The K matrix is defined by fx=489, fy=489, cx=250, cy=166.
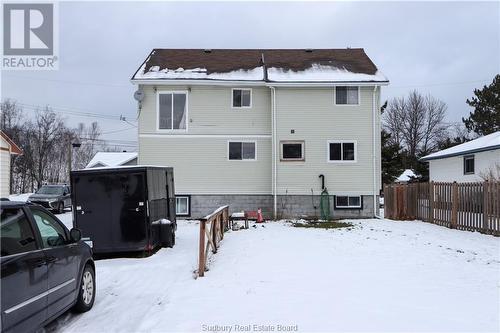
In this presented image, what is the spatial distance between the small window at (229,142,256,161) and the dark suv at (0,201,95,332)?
15728 millimetres

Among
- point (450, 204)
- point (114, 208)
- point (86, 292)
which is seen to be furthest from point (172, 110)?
point (86, 292)

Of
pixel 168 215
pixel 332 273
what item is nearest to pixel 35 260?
pixel 332 273

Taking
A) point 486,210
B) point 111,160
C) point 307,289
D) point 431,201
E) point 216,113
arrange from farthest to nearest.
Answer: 1. point 111,160
2. point 216,113
3. point 431,201
4. point 486,210
5. point 307,289

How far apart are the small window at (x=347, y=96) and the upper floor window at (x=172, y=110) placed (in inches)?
281

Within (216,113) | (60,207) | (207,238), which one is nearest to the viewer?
(207,238)

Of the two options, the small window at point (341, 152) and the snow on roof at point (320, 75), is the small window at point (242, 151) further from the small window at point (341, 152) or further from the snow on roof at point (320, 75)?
the small window at point (341, 152)

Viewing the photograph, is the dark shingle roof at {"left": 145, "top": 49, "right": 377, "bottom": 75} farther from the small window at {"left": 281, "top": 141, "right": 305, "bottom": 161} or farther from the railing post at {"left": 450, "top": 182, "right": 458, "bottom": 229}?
the railing post at {"left": 450, "top": 182, "right": 458, "bottom": 229}

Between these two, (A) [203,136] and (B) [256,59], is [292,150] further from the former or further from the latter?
(B) [256,59]

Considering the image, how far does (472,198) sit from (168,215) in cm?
972

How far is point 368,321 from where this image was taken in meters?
5.64

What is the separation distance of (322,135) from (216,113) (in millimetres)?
4990

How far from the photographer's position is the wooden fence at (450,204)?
579 inches

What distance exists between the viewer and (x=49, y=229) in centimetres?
625

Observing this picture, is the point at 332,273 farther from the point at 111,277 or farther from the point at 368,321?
the point at 111,277
